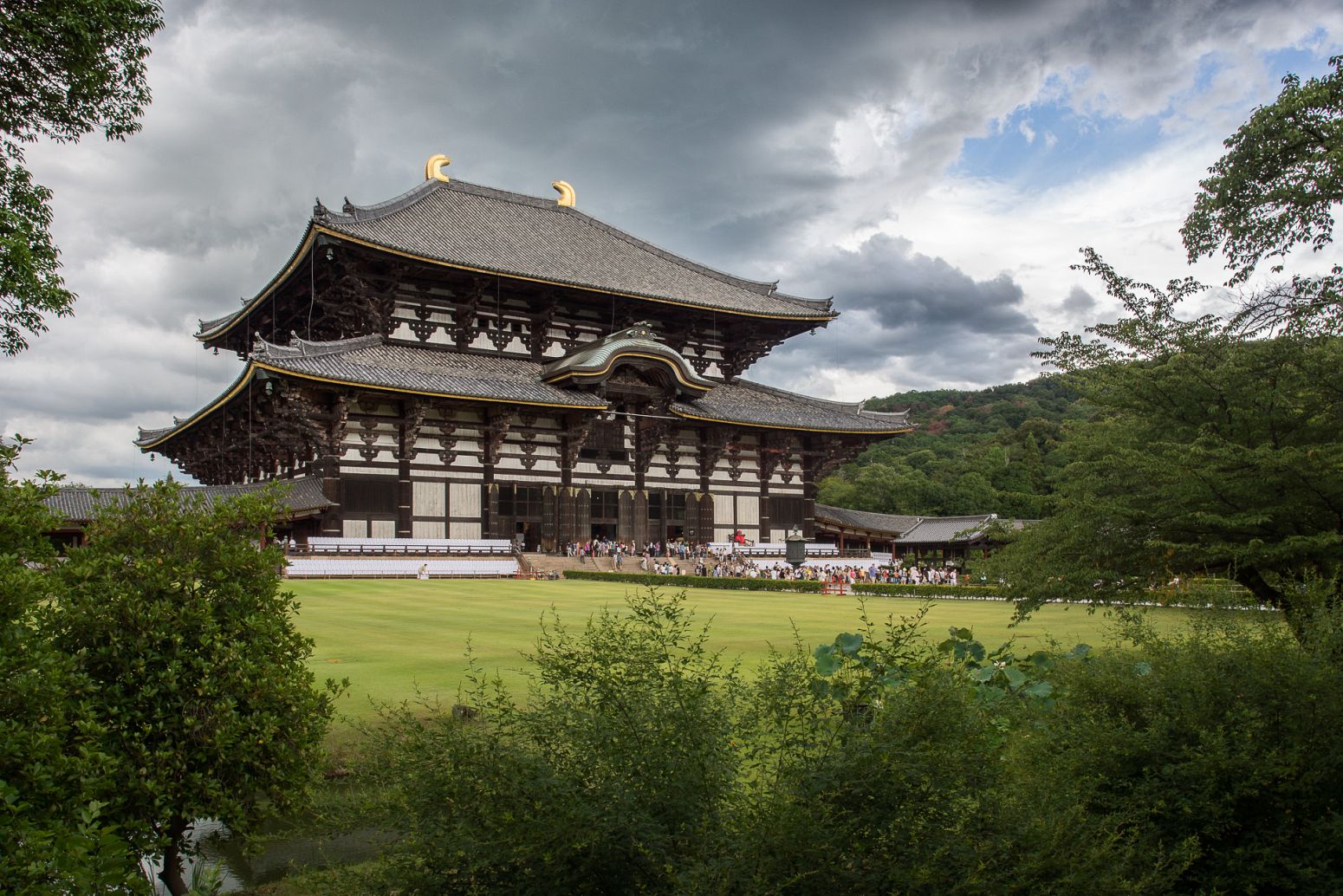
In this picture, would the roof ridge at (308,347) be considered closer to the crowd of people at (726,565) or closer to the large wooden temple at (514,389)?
the large wooden temple at (514,389)

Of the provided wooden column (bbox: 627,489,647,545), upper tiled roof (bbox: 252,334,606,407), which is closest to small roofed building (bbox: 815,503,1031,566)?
wooden column (bbox: 627,489,647,545)

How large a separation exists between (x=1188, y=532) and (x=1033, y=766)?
6.66 meters

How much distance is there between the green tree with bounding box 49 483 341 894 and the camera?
526 cm

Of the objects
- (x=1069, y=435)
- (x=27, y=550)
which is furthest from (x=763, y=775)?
(x=1069, y=435)

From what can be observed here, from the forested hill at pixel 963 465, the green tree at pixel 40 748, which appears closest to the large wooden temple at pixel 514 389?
the forested hill at pixel 963 465

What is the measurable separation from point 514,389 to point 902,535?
31.1 m

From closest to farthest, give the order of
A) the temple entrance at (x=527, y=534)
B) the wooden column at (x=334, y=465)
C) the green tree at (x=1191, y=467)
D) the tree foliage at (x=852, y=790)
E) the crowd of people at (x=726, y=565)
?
the tree foliage at (x=852, y=790), the green tree at (x=1191, y=467), the wooden column at (x=334, y=465), the crowd of people at (x=726, y=565), the temple entrance at (x=527, y=534)

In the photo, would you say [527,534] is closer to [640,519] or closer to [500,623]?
[640,519]

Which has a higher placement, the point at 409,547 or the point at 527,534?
the point at 527,534

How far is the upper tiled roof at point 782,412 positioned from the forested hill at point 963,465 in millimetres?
10604

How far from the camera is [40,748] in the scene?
13.8 feet

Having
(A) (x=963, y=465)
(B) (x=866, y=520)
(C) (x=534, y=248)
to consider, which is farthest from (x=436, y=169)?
(A) (x=963, y=465)

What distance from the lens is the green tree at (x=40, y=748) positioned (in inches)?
148

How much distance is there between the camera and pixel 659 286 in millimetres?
46500
